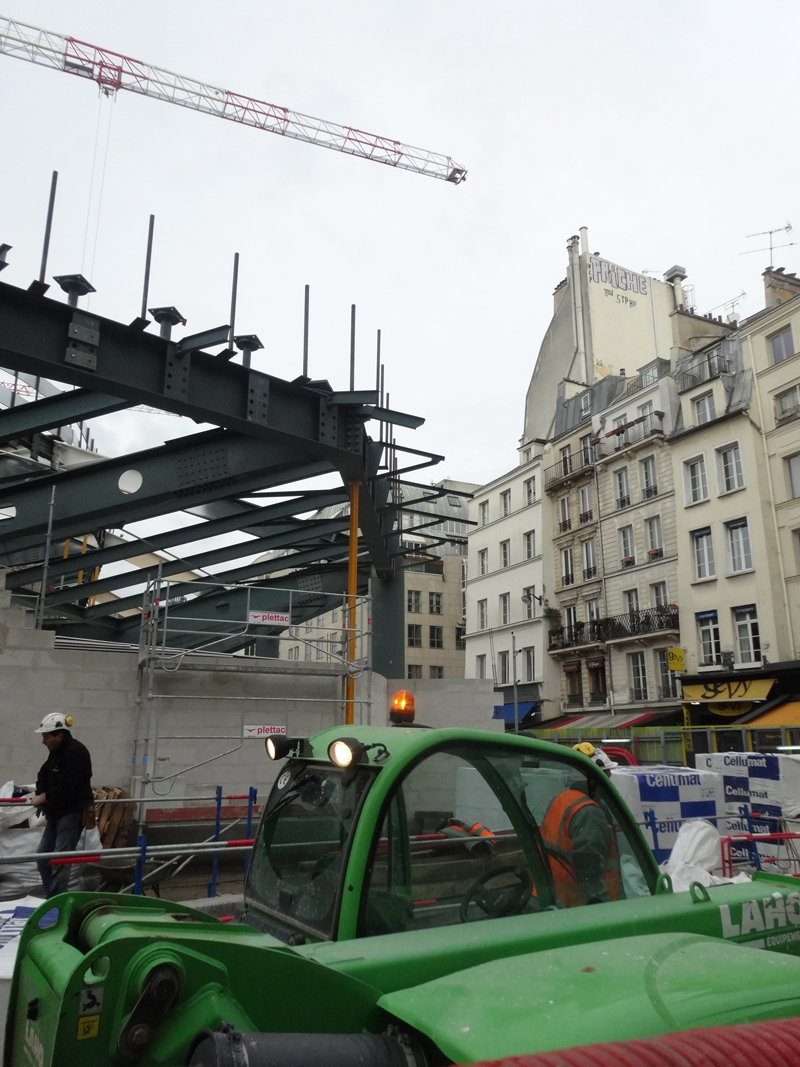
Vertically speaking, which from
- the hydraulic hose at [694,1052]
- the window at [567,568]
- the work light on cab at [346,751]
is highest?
the window at [567,568]

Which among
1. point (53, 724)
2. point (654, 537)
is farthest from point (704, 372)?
point (53, 724)

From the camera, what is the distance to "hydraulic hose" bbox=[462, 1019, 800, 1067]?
144 centimetres

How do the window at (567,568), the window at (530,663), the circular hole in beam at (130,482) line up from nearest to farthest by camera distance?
the circular hole in beam at (130,482)
the window at (567,568)
the window at (530,663)

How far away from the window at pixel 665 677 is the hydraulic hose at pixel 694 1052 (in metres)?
30.3

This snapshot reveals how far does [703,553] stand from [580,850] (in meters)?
29.6

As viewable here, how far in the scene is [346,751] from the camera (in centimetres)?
261

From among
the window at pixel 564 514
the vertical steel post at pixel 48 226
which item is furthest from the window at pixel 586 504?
the vertical steel post at pixel 48 226

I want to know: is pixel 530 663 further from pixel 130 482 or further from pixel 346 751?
pixel 346 751

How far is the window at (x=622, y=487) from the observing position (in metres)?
34.8

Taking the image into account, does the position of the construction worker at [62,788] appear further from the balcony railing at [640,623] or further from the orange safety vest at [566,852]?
the balcony railing at [640,623]

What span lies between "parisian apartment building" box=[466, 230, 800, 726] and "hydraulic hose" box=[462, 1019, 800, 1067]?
26570 mm

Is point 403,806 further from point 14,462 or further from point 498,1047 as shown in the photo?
point 14,462

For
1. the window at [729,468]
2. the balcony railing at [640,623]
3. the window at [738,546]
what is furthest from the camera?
the balcony railing at [640,623]

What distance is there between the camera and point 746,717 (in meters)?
24.9
